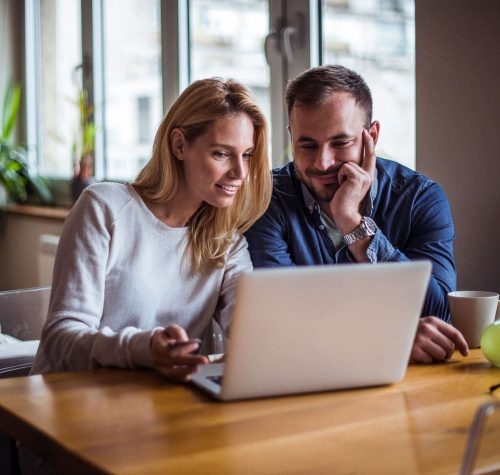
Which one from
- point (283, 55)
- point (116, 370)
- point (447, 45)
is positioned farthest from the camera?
point (283, 55)

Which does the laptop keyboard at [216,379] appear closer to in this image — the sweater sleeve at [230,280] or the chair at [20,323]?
the sweater sleeve at [230,280]

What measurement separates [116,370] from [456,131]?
5.08 ft

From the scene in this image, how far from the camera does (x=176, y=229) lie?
79.7 inches

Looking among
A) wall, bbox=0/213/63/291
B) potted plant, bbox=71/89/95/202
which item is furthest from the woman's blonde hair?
wall, bbox=0/213/63/291

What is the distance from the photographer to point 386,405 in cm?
141

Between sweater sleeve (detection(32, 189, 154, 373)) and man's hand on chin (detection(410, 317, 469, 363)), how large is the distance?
1.73ft

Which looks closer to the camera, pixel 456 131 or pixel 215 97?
pixel 215 97

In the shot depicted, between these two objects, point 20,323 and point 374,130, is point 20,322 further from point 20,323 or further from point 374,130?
point 374,130

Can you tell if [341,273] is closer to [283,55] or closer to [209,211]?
[209,211]

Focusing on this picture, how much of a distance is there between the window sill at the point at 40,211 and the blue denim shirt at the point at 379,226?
9.28 feet

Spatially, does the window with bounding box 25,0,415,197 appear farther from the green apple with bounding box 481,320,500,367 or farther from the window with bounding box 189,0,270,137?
the green apple with bounding box 481,320,500,367

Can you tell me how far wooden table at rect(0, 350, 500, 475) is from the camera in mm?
1133

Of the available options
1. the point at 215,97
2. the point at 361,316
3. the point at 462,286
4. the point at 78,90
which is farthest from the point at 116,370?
the point at 78,90

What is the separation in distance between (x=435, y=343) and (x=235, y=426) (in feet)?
1.88
